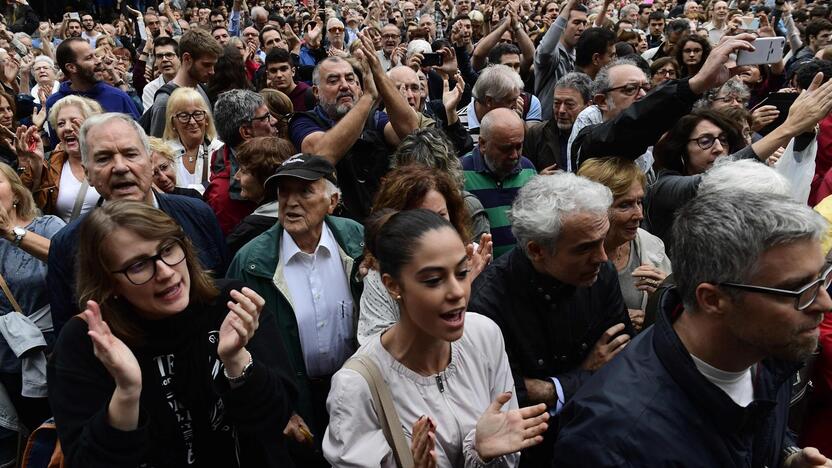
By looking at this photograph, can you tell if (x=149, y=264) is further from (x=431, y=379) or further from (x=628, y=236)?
(x=628, y=236)

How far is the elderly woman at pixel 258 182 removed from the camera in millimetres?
3520

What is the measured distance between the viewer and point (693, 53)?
6.57m

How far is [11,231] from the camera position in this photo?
331 centimetres

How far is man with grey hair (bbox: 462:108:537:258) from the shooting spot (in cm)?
399

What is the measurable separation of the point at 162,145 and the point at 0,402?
1.64 meters

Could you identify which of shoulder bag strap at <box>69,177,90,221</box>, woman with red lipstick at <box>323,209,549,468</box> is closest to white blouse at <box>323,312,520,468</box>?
woman with red lipstick at <box>323,209,549,468</box>

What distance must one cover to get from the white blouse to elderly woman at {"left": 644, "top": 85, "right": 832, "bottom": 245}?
4.64 feet

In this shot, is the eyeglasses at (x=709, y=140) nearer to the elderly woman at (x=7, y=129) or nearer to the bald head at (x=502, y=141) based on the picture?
the bald head at (x=502, y=141)

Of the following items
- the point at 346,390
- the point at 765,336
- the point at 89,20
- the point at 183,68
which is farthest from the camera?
the point at 89,20

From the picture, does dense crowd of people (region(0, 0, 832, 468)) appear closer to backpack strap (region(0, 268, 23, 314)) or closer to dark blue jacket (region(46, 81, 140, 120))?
backpack strap (region(0, 268, 23, 314))

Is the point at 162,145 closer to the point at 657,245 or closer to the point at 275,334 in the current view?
the point at 275,334

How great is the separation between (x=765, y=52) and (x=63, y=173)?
414 cm

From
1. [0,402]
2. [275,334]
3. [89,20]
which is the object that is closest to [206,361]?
[275,334]

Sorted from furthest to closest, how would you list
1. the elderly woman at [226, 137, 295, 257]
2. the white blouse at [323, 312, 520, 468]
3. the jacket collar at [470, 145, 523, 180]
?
the jacket collar at [470, 145, 523, 180] < the elderly woman at [226, 137, 295, 257] < the white blouse at [323, 312, 520, 468]
